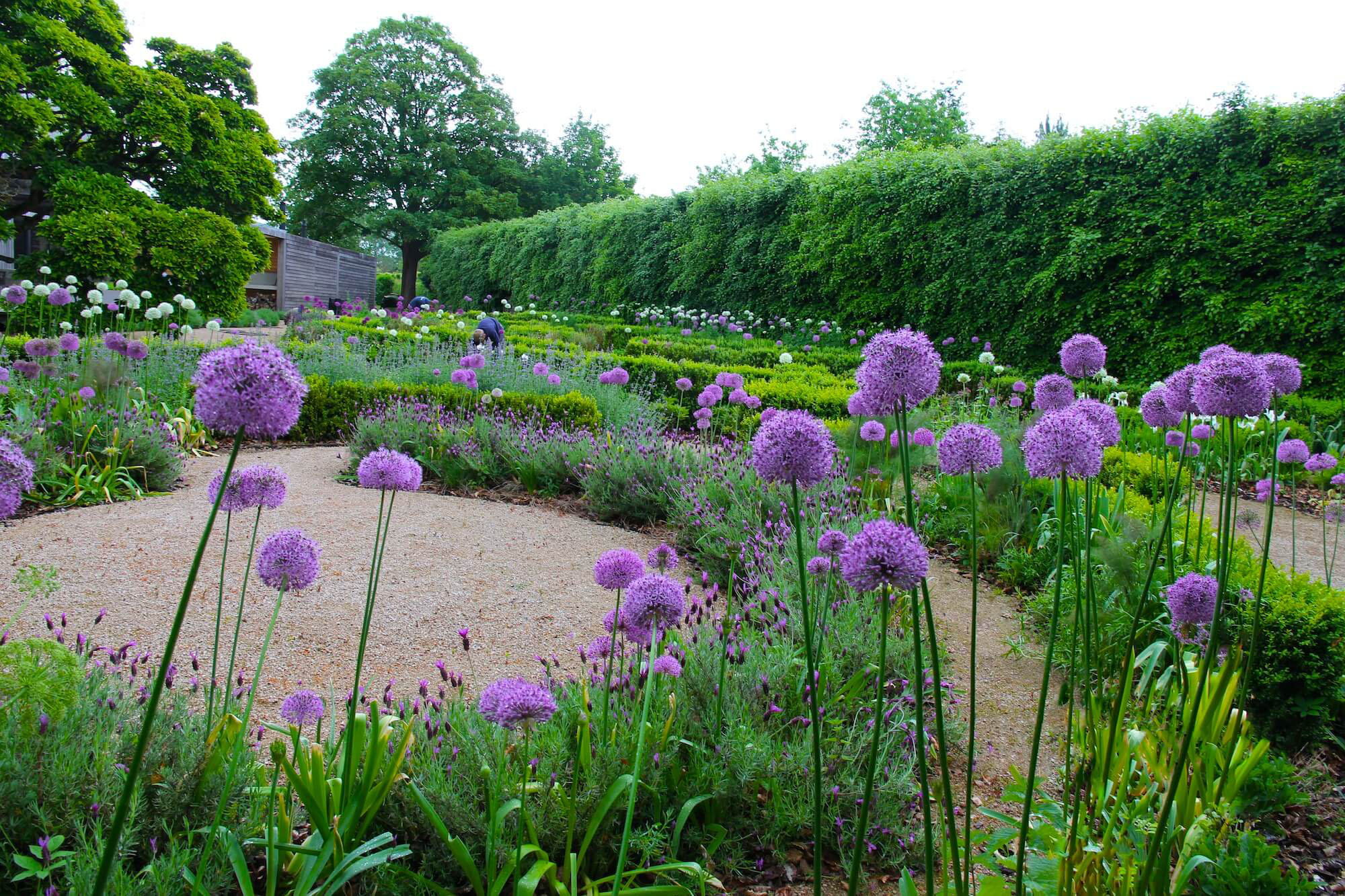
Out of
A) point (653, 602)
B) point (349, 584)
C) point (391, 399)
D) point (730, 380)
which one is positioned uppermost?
point (730, 380)

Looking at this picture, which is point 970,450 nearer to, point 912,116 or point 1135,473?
point 1135,473

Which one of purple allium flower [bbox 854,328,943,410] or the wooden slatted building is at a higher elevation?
the wooden slatted building

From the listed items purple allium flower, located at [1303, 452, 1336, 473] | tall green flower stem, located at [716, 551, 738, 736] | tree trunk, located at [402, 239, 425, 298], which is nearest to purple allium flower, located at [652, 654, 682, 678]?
tall green flower stem, located at [716, 551, 738, 736]

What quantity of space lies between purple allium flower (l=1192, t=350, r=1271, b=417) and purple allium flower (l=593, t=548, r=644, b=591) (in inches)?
46.4

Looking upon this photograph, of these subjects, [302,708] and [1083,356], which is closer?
[302,708]

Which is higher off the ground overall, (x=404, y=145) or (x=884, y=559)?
(x=404, y=145)

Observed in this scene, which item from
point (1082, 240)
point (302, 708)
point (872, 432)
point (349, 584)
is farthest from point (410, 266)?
point (302, 708)

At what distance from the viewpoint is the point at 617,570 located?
5.56ft

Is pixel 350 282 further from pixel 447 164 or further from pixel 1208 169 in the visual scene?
pixel 1208 169

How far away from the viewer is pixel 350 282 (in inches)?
1345

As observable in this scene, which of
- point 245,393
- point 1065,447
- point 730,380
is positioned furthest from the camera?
point 730,380

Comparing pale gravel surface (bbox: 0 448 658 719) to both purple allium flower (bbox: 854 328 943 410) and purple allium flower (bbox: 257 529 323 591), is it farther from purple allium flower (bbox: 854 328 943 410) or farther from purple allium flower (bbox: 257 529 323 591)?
purple allium flower (bbox: 854 328 943 410)

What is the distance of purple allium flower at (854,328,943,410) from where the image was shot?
1.24 m

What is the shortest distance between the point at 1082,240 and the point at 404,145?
33.9 metres
